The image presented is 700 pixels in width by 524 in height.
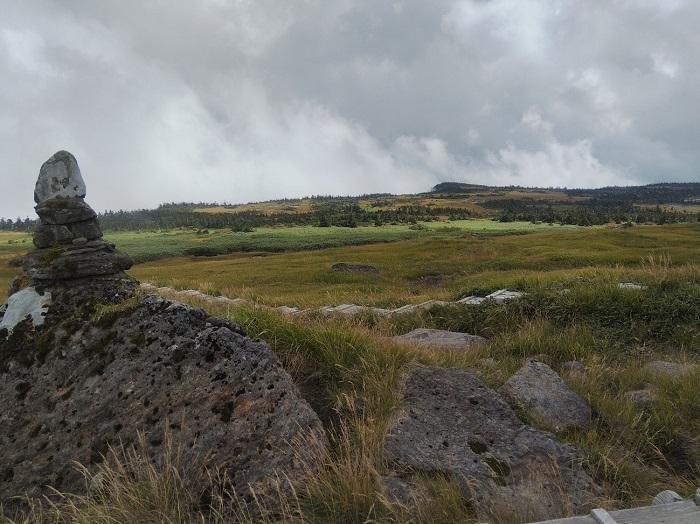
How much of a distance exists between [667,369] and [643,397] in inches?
61.0

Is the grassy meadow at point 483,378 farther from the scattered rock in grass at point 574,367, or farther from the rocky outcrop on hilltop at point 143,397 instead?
the rocky outcrop on hilltop at point 143,397

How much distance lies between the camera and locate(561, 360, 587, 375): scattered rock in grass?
663 cm

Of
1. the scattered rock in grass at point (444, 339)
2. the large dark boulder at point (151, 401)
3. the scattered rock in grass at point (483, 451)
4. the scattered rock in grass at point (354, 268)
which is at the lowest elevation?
the scattered rock in grass at point (354, 268)

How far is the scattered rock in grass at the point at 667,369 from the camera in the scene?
20.4 ft

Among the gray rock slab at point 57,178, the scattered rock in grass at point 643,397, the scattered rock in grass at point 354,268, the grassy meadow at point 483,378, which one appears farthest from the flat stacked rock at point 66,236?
the scattered rock in grass at point 354,268

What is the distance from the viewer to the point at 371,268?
38062 millimetres

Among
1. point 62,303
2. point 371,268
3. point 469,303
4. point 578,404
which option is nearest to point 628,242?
point 371,268

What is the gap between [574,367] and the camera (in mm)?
6945

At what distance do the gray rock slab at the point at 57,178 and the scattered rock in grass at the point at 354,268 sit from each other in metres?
27.8

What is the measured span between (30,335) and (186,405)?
2431mm

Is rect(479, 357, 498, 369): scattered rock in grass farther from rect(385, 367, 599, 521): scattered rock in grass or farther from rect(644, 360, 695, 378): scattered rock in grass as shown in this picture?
rect(644, 360, 695, 378): scattered rock in grass

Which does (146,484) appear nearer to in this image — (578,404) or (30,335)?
(30,335)

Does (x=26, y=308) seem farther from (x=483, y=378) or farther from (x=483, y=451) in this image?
(x=483, y=378)

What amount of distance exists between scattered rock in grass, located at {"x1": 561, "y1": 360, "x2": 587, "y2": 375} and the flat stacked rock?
703 cm
